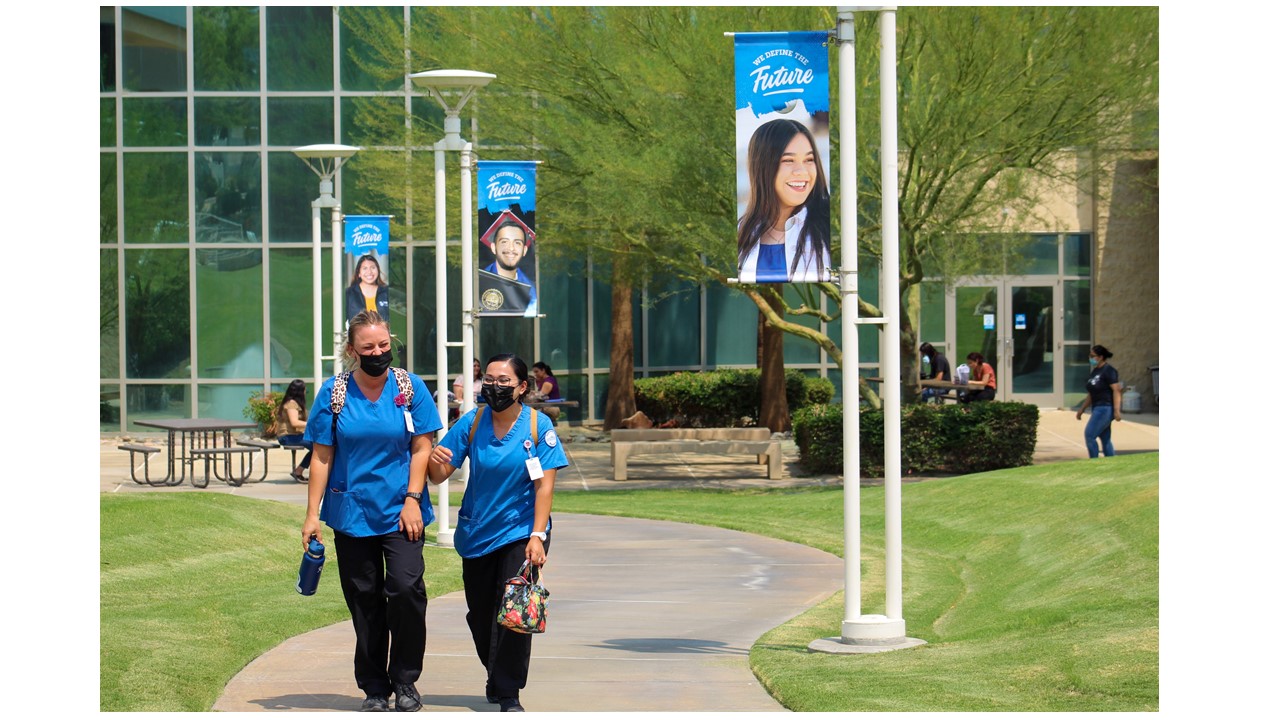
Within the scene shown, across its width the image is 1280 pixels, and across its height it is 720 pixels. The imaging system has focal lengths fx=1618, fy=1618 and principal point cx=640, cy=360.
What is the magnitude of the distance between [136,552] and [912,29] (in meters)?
10.4

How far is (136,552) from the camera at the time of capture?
41.0ft

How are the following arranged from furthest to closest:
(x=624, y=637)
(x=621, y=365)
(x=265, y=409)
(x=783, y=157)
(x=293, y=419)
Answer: (x=621, y=365), (x=265, y=409), (x=293, y=419), (x=624, y=637), (x=783, y=157)

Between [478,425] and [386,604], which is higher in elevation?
[478,425]

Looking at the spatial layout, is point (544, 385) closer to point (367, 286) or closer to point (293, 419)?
point (367, 286)

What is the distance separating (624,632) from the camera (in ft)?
31.3

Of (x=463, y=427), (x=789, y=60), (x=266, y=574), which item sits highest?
(x=789, y=60)

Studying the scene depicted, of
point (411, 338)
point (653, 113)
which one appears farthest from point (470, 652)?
point (411, 338)

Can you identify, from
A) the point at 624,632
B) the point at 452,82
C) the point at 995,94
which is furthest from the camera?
the point at 995,94

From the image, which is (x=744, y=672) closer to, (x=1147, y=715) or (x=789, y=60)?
(x=1147, y=715)

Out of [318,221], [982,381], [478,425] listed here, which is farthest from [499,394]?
[982,381]

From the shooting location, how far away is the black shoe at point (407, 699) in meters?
7.05

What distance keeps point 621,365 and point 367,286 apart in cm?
720

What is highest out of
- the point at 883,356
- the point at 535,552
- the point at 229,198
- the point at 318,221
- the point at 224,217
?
the point at 229,198

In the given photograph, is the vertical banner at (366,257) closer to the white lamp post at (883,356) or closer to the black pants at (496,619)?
the white lamp post at (883,356)
